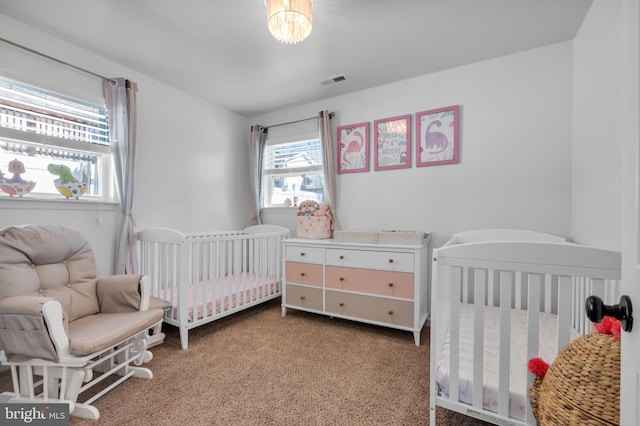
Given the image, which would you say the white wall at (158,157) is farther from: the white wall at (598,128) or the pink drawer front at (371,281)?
the white wall at (598,128)

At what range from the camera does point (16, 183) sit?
1.84 meters

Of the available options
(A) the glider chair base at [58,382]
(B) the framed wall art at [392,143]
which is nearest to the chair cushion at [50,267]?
(A) the glider chair base at [58,382]

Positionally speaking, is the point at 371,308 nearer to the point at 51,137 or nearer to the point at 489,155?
the point at 489,155

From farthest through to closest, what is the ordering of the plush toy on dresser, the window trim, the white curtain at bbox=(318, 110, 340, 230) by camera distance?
1. the window trim
2. the white curtain at bbox=(318, 110, 340, 230)
3. the plush toy on dresser

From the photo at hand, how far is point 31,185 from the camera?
191 centimetres

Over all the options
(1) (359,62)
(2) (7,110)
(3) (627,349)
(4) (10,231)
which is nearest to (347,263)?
(1) (359,62)

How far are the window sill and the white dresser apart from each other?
156 centimetres

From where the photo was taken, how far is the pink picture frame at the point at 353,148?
9.52ft

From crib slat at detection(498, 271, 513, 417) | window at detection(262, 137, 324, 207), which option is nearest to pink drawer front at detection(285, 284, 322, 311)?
window at detection(262, 137, 324, 207)

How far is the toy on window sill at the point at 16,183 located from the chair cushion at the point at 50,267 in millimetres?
425

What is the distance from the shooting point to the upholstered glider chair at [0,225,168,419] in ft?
4.22

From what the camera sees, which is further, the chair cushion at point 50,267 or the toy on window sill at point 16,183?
the toy on window sill at point 16,183

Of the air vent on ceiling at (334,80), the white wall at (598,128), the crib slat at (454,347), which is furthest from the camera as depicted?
the air vent on ceiling at (334,80)

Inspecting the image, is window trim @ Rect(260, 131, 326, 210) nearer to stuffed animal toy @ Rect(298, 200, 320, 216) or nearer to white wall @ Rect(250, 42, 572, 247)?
stuffed animal toy @ Rect(298, 200, 320, 216)
